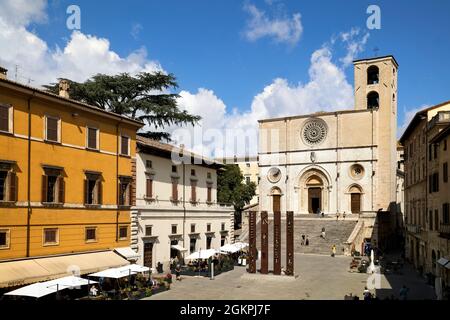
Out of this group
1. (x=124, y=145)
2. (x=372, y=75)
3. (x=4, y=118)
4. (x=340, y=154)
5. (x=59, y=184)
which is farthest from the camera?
(x=372, y=75)

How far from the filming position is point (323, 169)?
6100 cm

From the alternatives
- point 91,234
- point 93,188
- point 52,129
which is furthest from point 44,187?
point 91,234

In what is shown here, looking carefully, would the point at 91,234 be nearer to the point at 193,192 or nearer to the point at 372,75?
the point at 193,192

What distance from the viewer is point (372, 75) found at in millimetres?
62188

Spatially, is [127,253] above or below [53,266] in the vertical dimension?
below

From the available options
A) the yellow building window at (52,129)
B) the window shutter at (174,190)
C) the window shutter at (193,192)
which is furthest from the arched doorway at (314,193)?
the yellow building window at (52,129)

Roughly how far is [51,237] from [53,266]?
1.77m

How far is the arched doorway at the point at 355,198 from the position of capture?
5844 centimetres

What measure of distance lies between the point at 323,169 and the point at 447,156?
110ft

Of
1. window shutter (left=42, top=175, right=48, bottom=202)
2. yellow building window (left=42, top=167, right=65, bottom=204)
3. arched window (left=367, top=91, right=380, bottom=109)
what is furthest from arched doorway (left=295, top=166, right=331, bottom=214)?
window shutter (left=42, top=175, right=48, bottom=202)

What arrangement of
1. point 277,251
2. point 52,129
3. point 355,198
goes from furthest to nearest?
point 355,198
point 277,251
point 52,129

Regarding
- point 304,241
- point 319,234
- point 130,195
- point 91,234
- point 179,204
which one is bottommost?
point 304,241
